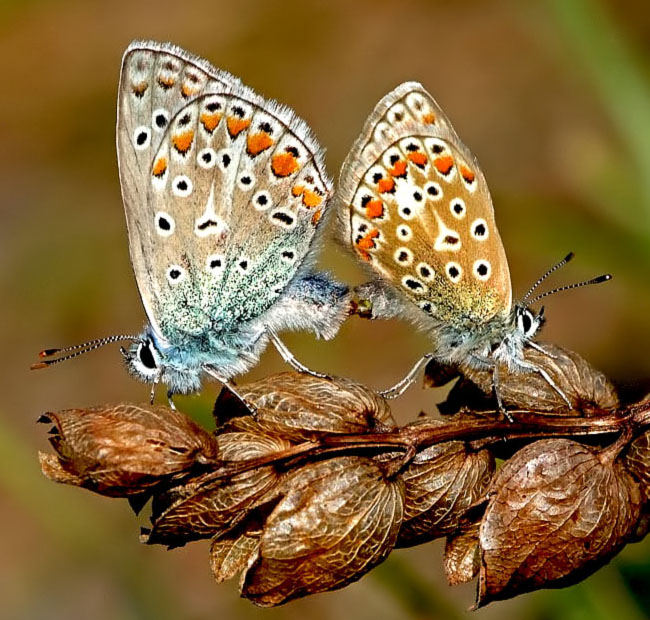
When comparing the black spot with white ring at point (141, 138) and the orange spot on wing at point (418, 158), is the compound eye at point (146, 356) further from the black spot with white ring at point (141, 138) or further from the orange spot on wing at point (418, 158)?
the orange spot on wing at point (418, 158)

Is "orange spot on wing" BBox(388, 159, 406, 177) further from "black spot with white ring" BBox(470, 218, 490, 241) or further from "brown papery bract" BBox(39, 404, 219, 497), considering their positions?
"brown papery bract" BBox(39, 404, 219, 497)

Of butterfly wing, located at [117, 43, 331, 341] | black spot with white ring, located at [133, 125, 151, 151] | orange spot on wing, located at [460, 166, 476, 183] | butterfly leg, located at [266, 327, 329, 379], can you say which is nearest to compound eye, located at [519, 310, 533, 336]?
orange spot on wing, located at [460, 166, 476, 183]

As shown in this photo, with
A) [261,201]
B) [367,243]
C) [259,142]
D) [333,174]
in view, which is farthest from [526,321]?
[333,174]

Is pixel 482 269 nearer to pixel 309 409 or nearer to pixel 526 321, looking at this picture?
pixel 526 321

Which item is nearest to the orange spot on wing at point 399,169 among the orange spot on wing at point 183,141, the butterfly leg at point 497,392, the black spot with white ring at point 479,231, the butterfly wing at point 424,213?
the butterfly wing at point 424,213

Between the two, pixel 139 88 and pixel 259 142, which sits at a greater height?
pixel 139 88

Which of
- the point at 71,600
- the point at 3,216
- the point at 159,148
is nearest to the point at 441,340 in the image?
the point at 159,148

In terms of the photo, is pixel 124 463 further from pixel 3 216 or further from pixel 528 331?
pixel 3 216

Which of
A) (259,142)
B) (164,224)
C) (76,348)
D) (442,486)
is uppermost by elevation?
(259,142)

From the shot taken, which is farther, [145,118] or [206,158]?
[206,158]
